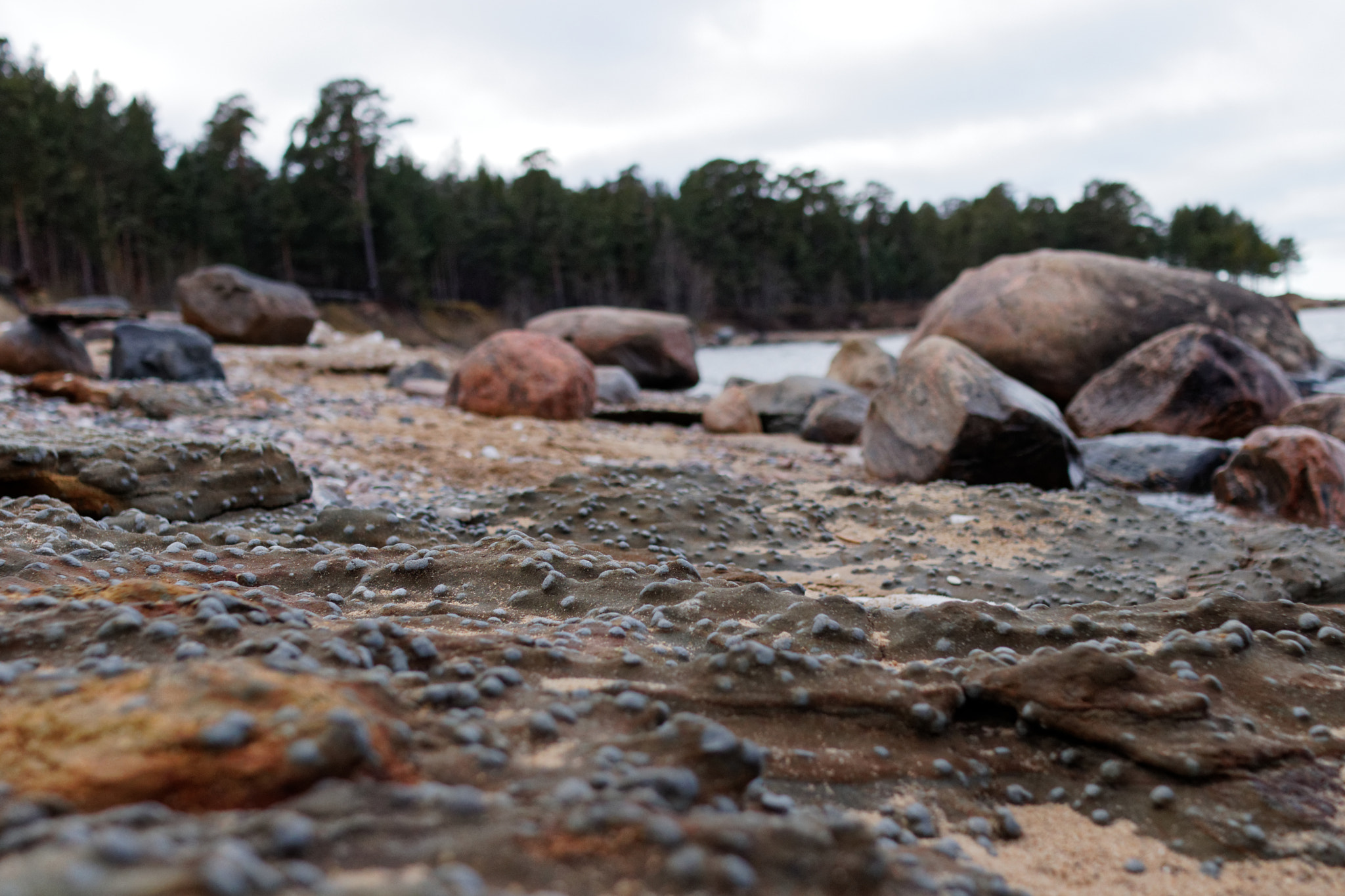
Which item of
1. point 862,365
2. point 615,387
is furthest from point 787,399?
point 862,365

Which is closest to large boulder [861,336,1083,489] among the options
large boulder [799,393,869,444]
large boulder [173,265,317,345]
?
large boulder [799,393,869,444]

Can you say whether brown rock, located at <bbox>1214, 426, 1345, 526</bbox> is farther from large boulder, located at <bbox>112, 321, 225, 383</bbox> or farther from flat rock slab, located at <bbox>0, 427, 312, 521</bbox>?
large boulder, located at <bbox>112, 321, 225, 383</bbox>

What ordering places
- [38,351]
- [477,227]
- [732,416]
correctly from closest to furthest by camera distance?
[38,351]
[732,416]
[477,227]

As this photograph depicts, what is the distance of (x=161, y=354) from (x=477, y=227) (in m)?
42.0

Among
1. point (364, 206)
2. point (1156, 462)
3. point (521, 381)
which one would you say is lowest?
point (1156, 462)

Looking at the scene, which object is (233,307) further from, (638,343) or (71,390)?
(71,390)

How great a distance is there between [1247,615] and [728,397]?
328 inches

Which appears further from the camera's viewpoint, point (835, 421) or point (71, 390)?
point (835, 421)

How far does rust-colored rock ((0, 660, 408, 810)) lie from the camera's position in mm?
1272

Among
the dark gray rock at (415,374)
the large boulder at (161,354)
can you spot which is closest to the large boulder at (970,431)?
the dark gray rock at (415,374)

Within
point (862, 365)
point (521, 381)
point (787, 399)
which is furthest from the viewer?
point (862, 365)

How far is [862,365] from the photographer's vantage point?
562 inches

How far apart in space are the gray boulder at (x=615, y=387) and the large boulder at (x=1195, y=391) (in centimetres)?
667

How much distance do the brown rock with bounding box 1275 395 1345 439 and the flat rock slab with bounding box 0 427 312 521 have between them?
917cm
